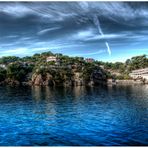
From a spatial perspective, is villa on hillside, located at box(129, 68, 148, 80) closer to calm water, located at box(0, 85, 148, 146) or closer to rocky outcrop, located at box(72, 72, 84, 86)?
rocky outcrop, located at box(72, 72, 84, 86)

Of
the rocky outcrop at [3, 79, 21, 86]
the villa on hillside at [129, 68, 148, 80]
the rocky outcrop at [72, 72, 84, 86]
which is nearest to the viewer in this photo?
the villa on hillside at [129, 68, 148, 80]

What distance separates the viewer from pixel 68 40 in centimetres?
2509

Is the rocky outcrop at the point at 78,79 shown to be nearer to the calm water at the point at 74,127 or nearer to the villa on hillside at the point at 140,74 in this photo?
the villa on hillside at the point at 140,74

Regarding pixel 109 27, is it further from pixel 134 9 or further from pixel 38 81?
pixel 38 81

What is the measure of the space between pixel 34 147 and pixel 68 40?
12.4 metres

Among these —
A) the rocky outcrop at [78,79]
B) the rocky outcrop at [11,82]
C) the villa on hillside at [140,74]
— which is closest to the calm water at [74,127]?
the rocky outcrop at [78,79]

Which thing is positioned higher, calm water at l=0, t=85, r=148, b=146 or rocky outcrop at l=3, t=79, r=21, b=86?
rocky outcrop at l=3, t=79, r=21, b=86

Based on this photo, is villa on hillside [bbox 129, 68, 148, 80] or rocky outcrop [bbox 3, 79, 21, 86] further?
rocky outcrop [bbox 3, 79, 21, 86]

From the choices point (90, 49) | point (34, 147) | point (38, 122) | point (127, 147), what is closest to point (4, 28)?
point (90, 49)

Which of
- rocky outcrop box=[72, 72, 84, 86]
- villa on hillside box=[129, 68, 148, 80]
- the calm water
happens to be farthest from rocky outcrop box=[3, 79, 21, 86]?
the calm water

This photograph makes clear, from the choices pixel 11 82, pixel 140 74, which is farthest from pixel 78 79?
pixel 11 82

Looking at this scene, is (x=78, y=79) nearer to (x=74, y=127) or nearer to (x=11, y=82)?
(x=11, y=82)

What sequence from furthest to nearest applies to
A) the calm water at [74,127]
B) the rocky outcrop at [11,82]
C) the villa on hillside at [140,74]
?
the rocky outcrop at [11,82] → the villa on hillside at [140,74] → the calm water at [74,127]

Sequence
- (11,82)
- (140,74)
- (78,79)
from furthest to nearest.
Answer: (140,74) → (11,82) → (78,79)
